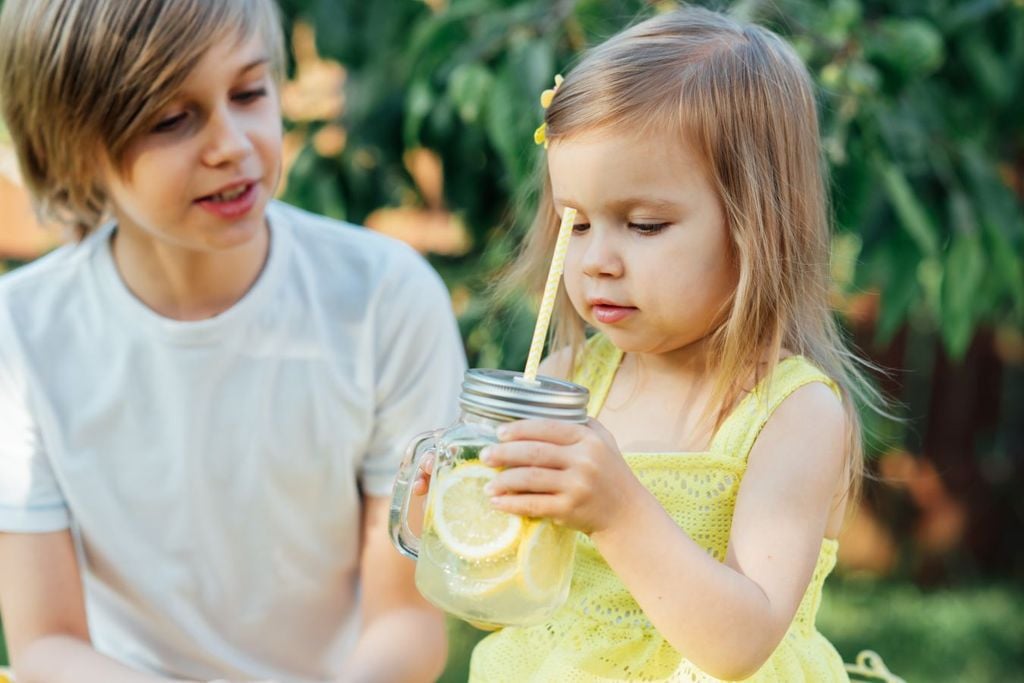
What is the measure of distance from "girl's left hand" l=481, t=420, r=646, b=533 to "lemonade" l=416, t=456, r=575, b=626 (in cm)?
3

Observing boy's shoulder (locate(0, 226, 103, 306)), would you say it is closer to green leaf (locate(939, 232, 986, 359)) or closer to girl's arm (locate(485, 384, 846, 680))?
girl's arm (locate(485, 384, 846, 680))

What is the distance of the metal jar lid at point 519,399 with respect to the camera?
1.33 meters

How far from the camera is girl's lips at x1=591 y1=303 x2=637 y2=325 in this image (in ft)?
4.92

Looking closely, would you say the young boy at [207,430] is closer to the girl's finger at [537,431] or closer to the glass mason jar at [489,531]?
the glass mason jar at [489,531]

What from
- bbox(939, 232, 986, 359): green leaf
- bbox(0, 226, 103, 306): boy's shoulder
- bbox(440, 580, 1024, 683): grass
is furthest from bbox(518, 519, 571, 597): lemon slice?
bbox(440, 580, 1024, 683): grass

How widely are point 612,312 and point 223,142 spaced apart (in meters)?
0.71

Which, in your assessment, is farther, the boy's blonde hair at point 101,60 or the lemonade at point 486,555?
the boy's blonde hair at point 101,60

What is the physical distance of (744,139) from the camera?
1506 mm

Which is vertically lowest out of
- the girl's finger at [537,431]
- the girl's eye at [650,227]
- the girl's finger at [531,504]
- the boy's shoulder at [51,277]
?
the boy's shoulder at [51,277]

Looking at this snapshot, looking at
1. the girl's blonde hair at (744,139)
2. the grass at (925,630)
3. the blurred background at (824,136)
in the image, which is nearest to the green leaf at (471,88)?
the blurred background at (824,136)

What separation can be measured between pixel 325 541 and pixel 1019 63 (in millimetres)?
1867

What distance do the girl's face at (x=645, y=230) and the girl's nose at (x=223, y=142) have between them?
0.60 metres

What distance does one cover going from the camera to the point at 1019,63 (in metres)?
3.01

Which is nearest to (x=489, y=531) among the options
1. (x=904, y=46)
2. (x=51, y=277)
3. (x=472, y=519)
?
(x=472, y=519)
